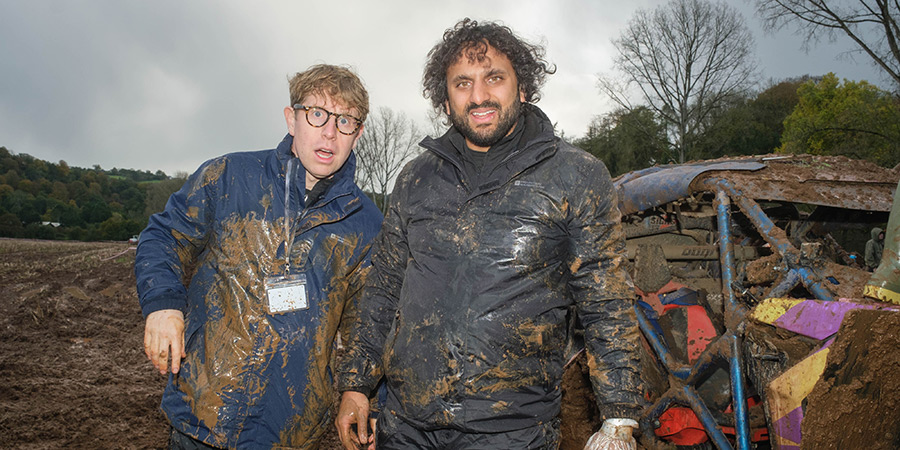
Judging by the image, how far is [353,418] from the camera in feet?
7.47

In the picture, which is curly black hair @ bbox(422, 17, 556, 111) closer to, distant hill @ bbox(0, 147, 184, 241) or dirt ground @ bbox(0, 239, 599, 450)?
dirt ground @ bbox(0, 239, 599, 450)

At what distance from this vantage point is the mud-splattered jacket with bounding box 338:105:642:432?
6.05ft

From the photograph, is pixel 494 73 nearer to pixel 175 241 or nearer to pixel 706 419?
pixel 175 241

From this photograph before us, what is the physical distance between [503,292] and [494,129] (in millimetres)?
692

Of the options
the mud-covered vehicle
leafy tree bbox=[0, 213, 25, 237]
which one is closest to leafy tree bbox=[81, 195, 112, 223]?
leafy tree bbox=[0, 213, 25, 237]

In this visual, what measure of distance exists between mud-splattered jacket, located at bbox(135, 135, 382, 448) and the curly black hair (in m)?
0.81

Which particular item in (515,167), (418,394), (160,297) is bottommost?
(418,394)

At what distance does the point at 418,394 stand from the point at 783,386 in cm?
171

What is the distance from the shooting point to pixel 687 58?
26.0 metres

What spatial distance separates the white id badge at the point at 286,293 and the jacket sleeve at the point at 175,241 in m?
0.34

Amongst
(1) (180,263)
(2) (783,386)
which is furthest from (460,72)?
(2) (783,386)

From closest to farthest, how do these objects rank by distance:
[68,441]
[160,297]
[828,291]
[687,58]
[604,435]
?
[604,435] → [160,297] → [828,291] → [68,441] → [687,58]

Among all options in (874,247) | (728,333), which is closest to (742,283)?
(728,333)

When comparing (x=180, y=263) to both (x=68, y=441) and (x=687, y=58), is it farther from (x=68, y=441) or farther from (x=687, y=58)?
(x=687, y=58)
